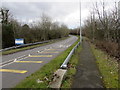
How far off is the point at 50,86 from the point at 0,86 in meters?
2.43

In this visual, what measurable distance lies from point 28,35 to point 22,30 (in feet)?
7.35

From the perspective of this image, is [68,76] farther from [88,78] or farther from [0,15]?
[0,15]

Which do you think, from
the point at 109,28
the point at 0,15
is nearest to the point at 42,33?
the point at 0,15

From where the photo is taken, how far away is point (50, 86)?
14.7 ft

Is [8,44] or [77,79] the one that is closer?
[77,79]

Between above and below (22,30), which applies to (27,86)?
below

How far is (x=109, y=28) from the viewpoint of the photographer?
19000 millimetres

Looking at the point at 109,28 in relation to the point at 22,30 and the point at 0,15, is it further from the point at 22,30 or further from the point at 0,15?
the point at 0,15

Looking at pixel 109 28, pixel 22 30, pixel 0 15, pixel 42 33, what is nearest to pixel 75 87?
pixel 109 28

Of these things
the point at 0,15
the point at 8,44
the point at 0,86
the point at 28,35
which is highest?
the point at 0,15

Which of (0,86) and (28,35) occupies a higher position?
(28,35)

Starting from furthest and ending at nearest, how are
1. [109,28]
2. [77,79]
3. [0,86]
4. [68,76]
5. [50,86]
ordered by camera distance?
[109,28], [68,76], [77,79], [0,86], [50,86]

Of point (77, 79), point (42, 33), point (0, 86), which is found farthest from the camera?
point (42, 33)

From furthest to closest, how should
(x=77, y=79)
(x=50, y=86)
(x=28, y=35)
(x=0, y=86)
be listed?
(x=28, y=35) < (x=77, y=79) < (x=0, y=86) < (x=50, y=86)
